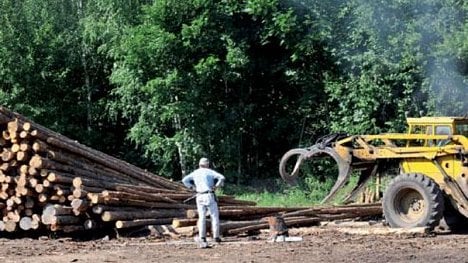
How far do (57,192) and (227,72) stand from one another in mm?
13382

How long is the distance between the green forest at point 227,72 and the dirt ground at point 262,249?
907 cm

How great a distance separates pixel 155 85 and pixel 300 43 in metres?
4.96

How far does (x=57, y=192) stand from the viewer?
18359 mm

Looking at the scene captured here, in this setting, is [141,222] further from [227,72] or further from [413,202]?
[227,72]

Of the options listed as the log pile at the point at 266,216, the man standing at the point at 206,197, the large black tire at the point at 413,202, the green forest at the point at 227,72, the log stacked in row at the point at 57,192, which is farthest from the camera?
the green forest at the point at 227,72

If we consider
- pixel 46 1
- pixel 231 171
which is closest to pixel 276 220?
pixel 231 171

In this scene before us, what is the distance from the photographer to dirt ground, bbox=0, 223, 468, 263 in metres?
14.6

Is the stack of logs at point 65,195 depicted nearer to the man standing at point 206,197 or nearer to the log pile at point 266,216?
the log pile at point 266,216

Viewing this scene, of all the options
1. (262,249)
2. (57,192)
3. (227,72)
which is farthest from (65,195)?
(227,72)

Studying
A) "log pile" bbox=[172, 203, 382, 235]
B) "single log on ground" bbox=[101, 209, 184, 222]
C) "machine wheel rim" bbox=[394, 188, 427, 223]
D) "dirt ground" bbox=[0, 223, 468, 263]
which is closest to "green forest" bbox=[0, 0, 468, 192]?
"log pile" bbox=[172, 203, 382, 235]

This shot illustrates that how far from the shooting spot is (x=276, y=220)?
1725 centimetres

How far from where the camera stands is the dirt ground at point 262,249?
14.6 metres

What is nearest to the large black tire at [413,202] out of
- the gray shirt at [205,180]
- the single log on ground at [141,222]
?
the gray shirt at [205,180]

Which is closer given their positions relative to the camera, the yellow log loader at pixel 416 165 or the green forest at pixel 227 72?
the yellow log loader at pixel 416 165
